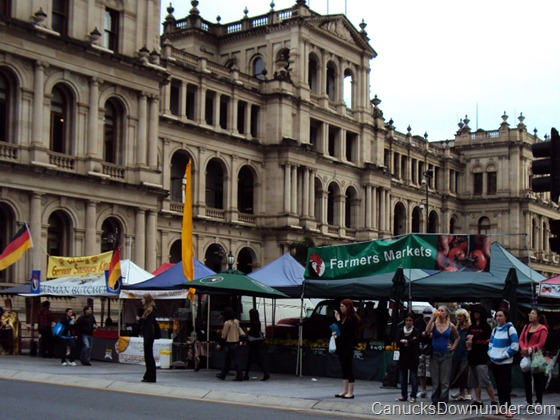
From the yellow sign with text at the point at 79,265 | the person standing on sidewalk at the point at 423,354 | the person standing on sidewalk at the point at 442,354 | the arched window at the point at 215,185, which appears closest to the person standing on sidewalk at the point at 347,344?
the person standing on sidewalk at the point at 423,354

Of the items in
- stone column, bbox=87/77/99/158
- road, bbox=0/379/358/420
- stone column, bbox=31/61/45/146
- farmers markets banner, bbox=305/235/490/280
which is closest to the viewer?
road, bbox=0/379/358/420

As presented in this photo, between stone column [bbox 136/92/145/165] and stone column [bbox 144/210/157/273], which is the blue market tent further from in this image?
stone column [bbox 136/92/145/165]

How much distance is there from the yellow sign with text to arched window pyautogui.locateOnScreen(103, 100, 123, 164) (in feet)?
41.4

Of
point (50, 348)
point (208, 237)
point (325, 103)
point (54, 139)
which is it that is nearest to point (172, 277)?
point (50, 348)

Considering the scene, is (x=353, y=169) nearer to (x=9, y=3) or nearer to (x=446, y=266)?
(x=9, y=3)

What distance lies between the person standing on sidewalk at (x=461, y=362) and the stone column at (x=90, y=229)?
23.9 m

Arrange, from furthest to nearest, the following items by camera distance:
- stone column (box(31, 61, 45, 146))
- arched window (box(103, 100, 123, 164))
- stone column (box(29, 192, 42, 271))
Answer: arched window (box(103, 100, 123, 164)) → stone column (box(31, 61, 45, 146)) → stone column (box(29, 192, 42, 271))

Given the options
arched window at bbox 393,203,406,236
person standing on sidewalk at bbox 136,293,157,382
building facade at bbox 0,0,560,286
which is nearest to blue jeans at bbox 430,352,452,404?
building facade at bbox 0,0,560,286

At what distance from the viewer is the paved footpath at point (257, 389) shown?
652 inches

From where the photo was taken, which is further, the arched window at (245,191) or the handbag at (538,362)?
the arched window at (245,191)

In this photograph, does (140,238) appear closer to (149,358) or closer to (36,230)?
(36,230)

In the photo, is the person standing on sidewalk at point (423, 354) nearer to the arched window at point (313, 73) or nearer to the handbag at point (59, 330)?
the handbag at point (59, 330)

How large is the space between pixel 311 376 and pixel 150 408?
28.1 ft

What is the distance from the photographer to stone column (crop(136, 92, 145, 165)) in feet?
140
